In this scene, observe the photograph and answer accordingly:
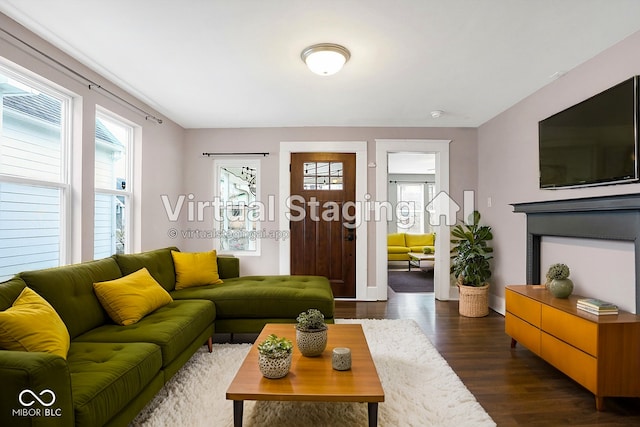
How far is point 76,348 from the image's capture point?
1.94m

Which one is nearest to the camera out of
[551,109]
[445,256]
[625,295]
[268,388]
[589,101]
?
[268,388]

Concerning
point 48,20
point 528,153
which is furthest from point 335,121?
point 48,20

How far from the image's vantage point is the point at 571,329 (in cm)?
229

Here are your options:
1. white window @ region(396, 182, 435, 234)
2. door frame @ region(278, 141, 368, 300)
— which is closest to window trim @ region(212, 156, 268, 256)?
door frame @ region(278, 141, 368, 300)

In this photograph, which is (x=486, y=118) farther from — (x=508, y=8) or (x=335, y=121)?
(x=508, y=8)

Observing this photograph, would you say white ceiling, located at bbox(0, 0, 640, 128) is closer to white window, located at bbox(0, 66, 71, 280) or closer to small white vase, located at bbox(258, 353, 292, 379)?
white window, located at bbox(0, 66, 71, 280)

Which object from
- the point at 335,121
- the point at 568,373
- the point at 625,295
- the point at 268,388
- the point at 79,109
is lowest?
the point at 568,373

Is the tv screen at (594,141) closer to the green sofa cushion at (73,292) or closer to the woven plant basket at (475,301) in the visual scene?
the woven plant basket at (475,301)

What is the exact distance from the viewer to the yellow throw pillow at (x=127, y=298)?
2.41 meters

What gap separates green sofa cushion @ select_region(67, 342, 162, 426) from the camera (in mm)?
1440

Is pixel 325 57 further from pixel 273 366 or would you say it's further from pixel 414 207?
pixel 414 207

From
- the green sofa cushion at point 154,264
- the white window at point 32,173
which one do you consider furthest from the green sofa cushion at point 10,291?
the green sofa cushion at point 154,264

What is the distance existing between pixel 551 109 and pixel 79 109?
438 centimetres

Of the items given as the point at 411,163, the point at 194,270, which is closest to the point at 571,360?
the point at 194,270
